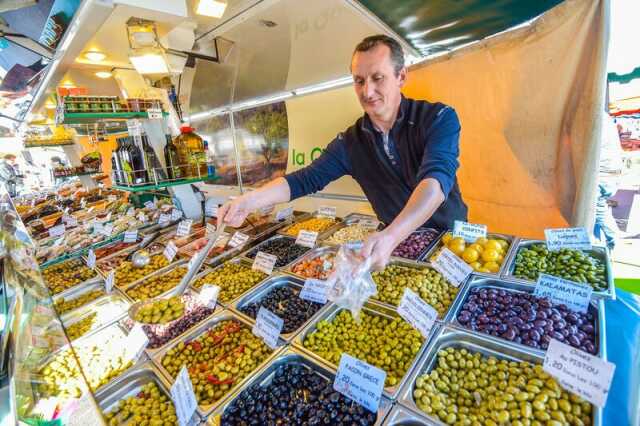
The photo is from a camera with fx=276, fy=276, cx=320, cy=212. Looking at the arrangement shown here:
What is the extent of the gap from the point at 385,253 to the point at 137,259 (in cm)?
256

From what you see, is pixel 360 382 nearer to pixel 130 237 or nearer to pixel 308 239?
pixel 308 239

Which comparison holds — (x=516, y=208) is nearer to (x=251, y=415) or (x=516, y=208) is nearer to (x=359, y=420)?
(x=359, y=420)

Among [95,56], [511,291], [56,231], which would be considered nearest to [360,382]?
[511,291]

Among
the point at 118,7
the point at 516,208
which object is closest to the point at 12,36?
the point at 118,7

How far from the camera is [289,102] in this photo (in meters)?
3.90

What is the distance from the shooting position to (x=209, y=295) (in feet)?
6.51

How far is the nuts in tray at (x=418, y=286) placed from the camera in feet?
5.20

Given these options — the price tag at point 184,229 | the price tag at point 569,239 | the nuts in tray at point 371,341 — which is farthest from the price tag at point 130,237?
the price tag at point 569,239

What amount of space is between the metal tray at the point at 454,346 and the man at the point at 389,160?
0.49 metres

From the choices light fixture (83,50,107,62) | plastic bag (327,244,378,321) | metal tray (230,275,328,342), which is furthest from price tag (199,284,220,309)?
light fixture (83,50,107,62)

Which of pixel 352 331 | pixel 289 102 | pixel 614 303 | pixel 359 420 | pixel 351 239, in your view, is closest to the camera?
pixel 359 420

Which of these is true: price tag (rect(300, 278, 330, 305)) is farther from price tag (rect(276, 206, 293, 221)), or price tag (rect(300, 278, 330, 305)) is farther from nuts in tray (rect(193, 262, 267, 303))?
price tag (rect(276, 206, 293, 221))

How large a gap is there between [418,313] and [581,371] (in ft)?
1.96

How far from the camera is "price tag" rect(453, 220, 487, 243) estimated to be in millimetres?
2020
